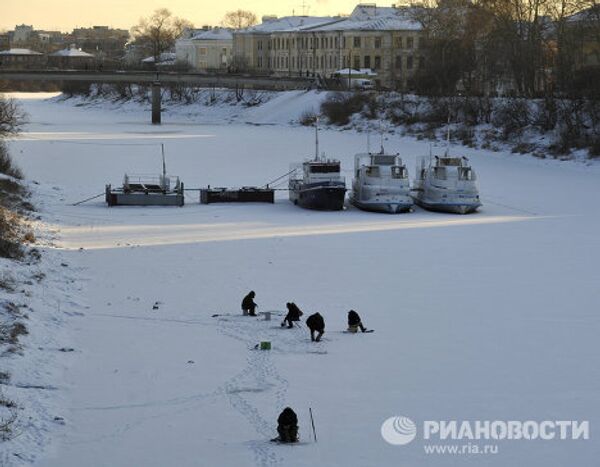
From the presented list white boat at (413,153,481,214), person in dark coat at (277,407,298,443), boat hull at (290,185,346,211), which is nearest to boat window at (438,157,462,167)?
white boat at (413,153,481,214)

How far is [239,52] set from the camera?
163000mm

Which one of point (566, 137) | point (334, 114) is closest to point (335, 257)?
point (566, 137)

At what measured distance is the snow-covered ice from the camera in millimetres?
15602

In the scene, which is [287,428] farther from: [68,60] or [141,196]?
[68,60]

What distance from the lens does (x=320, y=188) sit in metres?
43.3

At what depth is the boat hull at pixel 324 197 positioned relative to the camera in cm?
4341

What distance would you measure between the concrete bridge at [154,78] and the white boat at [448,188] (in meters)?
67.1

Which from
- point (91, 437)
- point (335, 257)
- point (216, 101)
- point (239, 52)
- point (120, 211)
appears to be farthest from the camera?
point (239, 52)

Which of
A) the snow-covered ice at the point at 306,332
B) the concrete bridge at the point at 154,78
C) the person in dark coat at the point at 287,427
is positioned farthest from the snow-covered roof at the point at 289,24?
the person in dark coat at the point at 287,427

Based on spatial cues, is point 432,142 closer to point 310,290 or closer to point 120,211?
point 120,211

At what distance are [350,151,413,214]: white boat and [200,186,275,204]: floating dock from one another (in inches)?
140

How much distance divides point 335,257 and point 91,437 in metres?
15.7

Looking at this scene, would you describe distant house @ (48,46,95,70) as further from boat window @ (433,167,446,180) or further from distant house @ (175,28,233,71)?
boat window @ (433,167,446,180)

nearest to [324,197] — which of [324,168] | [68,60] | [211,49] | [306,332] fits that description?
[324,168]
